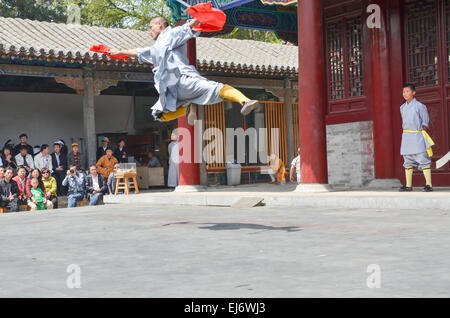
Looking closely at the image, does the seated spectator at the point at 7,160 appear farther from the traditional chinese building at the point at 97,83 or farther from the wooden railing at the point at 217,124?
the wooden railing at the point at 217,124

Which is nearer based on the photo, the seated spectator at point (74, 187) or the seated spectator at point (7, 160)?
the seated spectator at point (74, 187)

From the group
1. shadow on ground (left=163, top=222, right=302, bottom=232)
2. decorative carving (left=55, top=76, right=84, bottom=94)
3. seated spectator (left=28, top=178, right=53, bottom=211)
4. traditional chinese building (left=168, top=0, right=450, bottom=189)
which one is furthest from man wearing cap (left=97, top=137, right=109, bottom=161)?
shadow on ground (left=163, top=222, right=302, bottom=232)

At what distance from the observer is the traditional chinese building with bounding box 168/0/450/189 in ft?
35.7

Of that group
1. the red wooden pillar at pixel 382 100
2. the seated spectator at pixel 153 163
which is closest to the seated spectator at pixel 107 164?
the seated spectator at pixel 153 163

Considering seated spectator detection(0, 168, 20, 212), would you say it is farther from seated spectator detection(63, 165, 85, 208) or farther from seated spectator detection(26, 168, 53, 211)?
seated spectator detection(63, 165, 85, 208)

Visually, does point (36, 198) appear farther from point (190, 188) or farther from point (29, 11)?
point (29, 11)

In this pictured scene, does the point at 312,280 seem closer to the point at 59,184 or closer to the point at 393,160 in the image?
the point at 393,160

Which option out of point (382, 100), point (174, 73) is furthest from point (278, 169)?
point (174, 73)

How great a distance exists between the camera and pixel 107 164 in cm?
1581

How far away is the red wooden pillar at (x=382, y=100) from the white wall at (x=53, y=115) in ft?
31.4

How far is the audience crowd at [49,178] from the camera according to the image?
42.3ft

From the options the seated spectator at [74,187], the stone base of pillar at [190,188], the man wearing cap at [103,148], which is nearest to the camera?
the stone base of pillar at [190,188]

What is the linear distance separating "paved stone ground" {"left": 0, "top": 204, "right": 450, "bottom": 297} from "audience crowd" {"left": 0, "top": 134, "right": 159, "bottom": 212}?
5.12 meters
